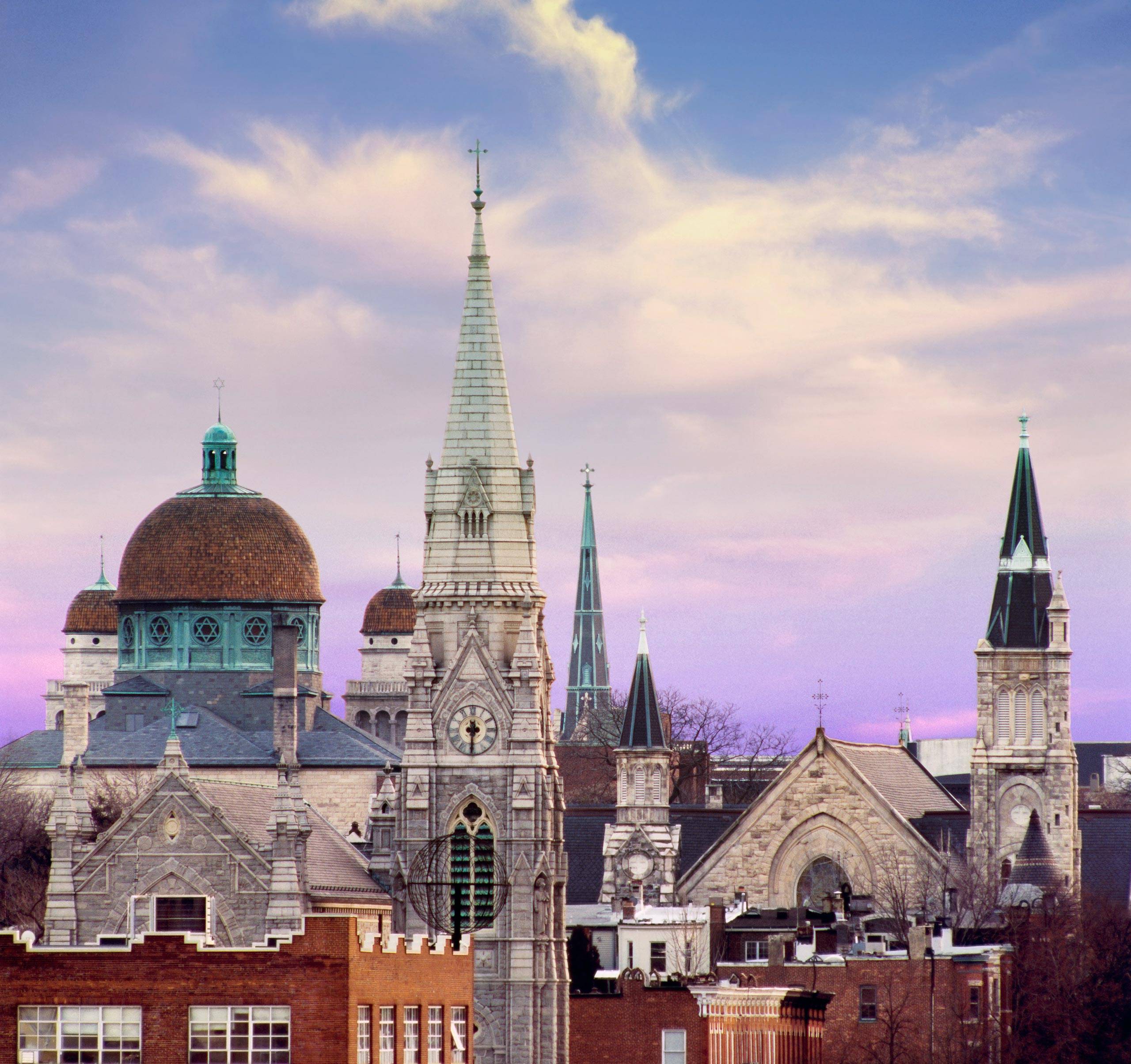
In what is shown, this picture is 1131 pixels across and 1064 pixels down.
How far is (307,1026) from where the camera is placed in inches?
2980

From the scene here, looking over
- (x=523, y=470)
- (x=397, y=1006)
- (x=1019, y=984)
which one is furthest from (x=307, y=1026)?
(x=1019, y=984)

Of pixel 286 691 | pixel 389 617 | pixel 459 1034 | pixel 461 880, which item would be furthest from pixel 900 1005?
pixel 389 617

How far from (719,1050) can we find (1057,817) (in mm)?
41058

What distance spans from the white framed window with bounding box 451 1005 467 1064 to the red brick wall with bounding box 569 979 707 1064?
1407cm

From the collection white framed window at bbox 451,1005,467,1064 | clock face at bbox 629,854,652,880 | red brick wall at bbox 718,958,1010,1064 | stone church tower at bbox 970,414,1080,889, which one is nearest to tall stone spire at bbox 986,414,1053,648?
stone church tower at bbox 970,414,1080,889

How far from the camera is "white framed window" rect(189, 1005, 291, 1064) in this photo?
75438mm

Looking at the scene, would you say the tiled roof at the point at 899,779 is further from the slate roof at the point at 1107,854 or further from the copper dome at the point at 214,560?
the copper dome at the point at 214,560

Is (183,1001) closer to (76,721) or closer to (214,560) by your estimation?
(76,721)

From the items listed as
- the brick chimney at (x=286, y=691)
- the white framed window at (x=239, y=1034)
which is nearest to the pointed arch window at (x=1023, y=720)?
the brick chimney at (x=286, y=691)

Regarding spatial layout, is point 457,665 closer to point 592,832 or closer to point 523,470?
point 523,470

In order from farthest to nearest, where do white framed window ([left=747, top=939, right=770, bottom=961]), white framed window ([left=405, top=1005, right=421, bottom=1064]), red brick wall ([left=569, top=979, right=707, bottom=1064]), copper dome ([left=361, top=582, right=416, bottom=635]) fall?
copper dome ([left=361, top=582, right=416, bottom=635])
white framed window ([left=747, top=939, right=770, bottom=961])
red brick wall ([left=569, top=979, right=707, bottom=1064])
white framed window ([left=405, top=1005, right=421, bottom=1064])

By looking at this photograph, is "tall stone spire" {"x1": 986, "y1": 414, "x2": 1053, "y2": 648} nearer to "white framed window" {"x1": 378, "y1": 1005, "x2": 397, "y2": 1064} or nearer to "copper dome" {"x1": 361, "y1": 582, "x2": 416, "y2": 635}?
"copper dome" {"x1": 361, "y1": 582, "x2": 416, "y2": 635}

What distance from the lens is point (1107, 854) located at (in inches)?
5527

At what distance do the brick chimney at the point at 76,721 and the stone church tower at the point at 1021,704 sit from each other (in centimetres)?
3506
